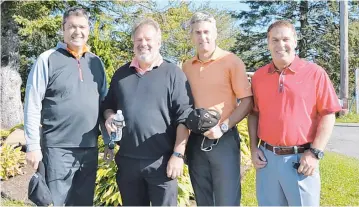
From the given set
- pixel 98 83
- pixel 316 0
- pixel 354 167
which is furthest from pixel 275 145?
pixel 316 0

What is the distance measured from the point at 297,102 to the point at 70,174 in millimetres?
1982

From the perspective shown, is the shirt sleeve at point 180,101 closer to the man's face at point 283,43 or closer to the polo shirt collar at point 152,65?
the polo shirt collar at point 152,65

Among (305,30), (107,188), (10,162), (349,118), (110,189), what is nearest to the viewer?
(110,189)

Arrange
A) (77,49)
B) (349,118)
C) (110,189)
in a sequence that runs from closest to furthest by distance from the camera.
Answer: (77,49), (110,189), (349,118)

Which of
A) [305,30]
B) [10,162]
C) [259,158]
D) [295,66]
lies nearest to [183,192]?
[259,158]

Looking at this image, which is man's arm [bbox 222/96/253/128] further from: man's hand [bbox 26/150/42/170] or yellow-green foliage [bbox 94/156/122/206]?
yellow-green foliage [bbox 94/156/122/206]

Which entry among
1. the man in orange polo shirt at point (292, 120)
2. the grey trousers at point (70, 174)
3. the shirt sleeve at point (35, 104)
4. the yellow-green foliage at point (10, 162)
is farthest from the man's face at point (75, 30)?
the yellow-green foliage at point (10, 162)

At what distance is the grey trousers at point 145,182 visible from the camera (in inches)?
126

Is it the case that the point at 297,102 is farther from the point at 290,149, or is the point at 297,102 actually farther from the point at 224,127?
the point at 224,127

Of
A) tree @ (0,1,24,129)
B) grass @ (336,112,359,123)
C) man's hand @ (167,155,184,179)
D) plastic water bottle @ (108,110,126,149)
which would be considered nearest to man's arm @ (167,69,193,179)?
man's hand @ (167,155,184,179)

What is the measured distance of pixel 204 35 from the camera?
3305 mm

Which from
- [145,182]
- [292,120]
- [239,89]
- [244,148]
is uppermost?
[239,89]

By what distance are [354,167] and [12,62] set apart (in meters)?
9.58

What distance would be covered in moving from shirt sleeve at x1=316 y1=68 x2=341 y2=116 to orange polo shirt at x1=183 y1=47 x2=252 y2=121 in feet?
1.81
